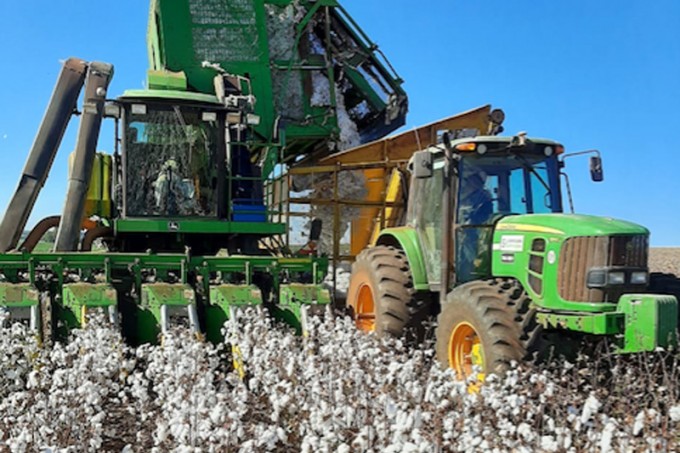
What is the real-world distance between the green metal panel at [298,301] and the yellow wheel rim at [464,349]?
5.30 feet

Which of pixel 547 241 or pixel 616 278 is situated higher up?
pixel 547 241

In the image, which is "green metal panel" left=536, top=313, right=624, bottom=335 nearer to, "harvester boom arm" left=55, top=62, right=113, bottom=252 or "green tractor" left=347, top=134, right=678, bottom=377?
"green tractor" left=347, top=134, right=678, bottom=377

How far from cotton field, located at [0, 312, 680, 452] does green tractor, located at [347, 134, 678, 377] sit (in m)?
0.37

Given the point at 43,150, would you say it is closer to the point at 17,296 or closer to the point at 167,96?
the point at 167,96

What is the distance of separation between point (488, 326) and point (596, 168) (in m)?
2.16

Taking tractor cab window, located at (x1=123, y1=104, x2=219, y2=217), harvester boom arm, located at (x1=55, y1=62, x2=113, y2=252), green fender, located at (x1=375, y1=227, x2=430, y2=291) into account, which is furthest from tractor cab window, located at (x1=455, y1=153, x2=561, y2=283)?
harvester boom arm, located at (x1=55, y1=62, x2=113, y2=252)

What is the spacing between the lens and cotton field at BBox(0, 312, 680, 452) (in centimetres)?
320

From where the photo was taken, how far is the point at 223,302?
6.66m

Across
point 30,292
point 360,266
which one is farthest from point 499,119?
point 30,292

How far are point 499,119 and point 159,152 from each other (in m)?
4.13

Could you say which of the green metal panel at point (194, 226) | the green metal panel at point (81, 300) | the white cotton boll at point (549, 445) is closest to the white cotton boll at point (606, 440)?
the white cotton boll at point (549, 445)

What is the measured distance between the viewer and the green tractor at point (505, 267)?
4.92 m

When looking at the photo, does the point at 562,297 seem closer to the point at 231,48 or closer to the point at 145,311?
the point at 145,311

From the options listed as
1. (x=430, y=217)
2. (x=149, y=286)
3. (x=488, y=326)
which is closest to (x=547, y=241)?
(x=488, y=326)
